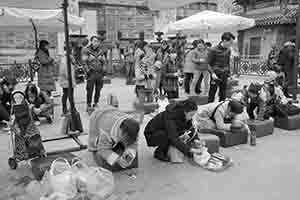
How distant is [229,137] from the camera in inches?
147

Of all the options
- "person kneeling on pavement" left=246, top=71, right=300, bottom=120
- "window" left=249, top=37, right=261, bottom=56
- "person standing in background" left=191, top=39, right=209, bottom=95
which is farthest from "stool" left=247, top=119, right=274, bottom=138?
"window" left=249, top=37, right=261, bottom=56

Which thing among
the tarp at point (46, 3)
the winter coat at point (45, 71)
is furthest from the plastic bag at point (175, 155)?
the winter coat at point (45, 71)

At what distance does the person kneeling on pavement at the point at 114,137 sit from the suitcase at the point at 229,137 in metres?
1.35

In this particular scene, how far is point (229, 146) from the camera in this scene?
3.77 metres

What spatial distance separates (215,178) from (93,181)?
127cm

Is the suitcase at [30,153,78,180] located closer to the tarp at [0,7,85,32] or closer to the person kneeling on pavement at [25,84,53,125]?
the person kneeling on pavement at [25,84,53,125]

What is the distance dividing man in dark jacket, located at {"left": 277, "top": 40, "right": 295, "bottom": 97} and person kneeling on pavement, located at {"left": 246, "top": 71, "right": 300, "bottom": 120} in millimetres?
2195

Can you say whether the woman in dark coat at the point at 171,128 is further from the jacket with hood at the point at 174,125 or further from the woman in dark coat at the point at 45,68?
the woman in dark coat at the point at 45,68

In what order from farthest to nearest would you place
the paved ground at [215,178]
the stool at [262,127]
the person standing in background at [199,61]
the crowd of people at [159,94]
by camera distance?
1. the person standing in background at [199,61]
2. the stool at [262,127]
3. the crowd of people at [159,94]
4. the paved ground at [215,178]

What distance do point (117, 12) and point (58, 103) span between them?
8.31m

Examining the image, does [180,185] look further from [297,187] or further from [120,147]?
[297,187]

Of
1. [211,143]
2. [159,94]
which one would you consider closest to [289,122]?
[211,143]

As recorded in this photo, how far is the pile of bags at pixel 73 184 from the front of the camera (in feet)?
7.37

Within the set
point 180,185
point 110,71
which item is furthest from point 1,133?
point 110,71
